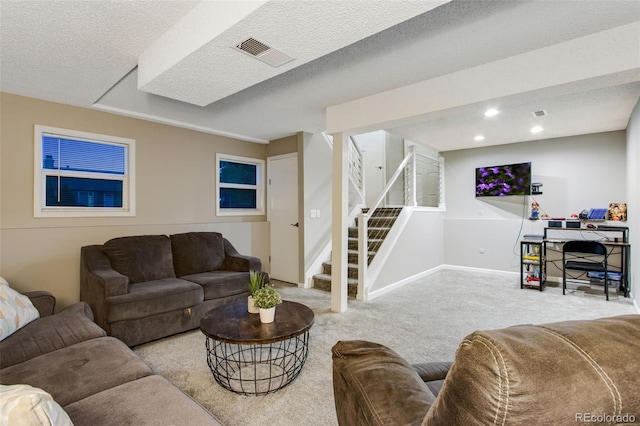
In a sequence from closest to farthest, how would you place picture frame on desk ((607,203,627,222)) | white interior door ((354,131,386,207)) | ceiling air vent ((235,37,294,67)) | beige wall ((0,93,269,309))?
ceiling air vent ((235,37,294,67)), beige wall ((0,93,269,309)), picture frame on desk ((607,203,627,222)), white interior door ((354,131,386,207))

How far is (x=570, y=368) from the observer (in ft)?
1.78

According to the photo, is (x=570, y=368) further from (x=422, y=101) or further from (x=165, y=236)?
(x=165, y=236)

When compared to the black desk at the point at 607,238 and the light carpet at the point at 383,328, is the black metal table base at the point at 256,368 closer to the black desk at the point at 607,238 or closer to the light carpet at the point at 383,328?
the light carpet at the point at 383,328

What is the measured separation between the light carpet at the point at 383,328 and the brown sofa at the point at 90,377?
58cm

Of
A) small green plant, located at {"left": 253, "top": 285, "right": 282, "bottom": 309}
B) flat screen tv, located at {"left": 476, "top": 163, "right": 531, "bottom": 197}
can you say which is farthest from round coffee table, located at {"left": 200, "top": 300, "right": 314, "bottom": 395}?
flat screen tv, located at {"left": 476, "top": 163, "right": 531, "bottom": 197}

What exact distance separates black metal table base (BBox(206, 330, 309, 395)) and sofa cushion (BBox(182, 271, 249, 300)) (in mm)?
712

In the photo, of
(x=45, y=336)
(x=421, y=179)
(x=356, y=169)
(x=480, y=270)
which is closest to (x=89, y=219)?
(x=45, y=336)

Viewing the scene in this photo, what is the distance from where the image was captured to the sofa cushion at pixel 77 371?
1372 millimetres

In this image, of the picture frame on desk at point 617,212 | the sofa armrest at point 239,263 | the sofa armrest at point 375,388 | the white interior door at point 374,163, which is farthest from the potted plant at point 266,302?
the picture frame on desk at point 617,212

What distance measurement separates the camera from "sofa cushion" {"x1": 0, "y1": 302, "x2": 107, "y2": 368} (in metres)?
1.75

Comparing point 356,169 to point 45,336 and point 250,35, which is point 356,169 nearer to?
point 250,35

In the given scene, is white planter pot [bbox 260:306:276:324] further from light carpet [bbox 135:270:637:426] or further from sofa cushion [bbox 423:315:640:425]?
sofa cushion [bbox 423:315:640:425]

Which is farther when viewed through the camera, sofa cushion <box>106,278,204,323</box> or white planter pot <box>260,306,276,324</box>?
sofa cushion <box>106,278,204,323</box>

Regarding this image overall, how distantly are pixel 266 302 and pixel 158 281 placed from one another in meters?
1.76
